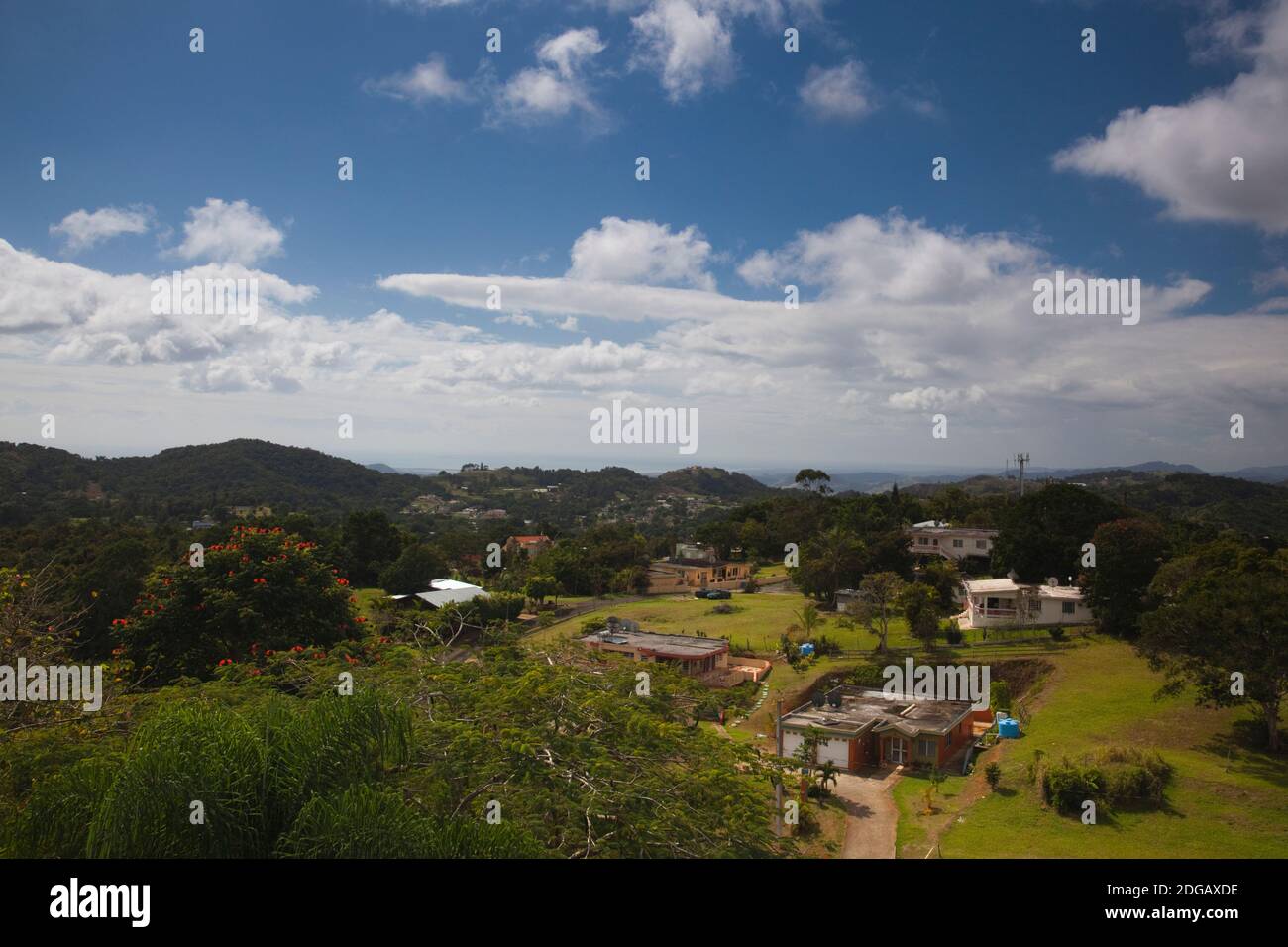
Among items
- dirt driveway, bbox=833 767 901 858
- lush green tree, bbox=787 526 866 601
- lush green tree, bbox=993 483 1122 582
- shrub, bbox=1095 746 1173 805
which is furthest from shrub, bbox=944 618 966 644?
shrub, bbox=1095 746 1173 805

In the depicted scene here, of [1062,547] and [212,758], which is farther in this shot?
[1062,547]

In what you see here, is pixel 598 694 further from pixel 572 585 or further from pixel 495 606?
pixel 572 585

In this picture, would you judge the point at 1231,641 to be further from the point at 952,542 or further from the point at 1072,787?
the point at 952,542

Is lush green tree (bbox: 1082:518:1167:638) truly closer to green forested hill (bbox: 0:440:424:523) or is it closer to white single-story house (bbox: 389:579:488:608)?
white single-story house (bbox: 389:579:488:608)

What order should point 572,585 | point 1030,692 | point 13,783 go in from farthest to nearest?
1. point 572,585
2. point 1030,692
3. point 13,783

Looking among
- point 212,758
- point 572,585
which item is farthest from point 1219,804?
point 572,585

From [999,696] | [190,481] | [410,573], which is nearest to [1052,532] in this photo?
[999,696]
